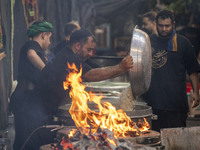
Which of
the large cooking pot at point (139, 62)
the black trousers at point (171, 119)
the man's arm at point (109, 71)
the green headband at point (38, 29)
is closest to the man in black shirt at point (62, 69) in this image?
the man's arm at point (109, 71)

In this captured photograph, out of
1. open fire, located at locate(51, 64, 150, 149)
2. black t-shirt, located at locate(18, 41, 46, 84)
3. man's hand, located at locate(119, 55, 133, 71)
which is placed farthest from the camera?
black t-shirt, located at locate(18, 41, 46, 84)

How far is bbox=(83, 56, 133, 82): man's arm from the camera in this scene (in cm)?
476

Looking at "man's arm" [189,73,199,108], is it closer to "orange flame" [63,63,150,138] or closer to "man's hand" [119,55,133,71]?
"orange flame" [63,63,150,138]

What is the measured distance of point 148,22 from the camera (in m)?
8.02

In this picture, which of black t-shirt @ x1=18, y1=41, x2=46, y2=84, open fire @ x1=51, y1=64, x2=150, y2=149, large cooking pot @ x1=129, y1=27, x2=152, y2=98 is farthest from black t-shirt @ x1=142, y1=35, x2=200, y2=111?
black t-shirt @ x1=18, y1=41, x2=46, y2=84

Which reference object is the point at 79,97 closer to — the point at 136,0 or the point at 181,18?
the point at 136,0

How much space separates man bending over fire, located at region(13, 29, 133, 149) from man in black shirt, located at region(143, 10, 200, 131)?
1.50 metres

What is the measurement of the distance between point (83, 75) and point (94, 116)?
51cm

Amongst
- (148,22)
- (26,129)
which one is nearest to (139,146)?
(26,129)

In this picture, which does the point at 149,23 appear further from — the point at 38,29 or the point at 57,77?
the point at 57,77

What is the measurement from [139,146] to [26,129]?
1.86 meters

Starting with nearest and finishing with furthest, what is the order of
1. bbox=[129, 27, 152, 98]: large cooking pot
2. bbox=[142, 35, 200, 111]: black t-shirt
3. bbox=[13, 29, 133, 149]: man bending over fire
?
bbox=[129, 27, 152, 98]: large cooking pot
bbox=[13, 29, 133, 149]: man bending over fire
bbox=[142, 35, 200, 111]: black t-shirt

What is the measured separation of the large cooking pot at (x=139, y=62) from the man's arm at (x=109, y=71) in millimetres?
143

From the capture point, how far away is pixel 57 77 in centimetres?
518
